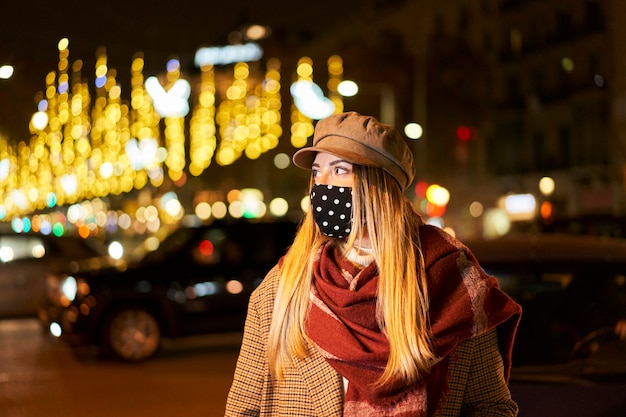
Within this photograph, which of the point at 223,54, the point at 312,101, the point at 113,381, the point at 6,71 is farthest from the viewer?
the point at 223,54

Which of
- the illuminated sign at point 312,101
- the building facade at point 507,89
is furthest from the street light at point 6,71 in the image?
the building facade at point 507,89

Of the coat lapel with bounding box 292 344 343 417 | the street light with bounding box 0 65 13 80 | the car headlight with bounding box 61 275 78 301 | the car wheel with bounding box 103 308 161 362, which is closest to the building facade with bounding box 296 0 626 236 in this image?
the car wheel with bounding box 103 308 161 362

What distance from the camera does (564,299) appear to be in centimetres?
613

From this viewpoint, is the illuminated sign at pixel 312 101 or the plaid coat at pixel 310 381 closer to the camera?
the plaid coat at pixel 310 381

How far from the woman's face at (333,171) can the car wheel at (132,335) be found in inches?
451

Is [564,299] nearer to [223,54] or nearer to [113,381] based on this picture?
[113,381]

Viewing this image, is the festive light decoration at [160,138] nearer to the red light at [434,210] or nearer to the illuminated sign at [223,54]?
the red light at [434,210]

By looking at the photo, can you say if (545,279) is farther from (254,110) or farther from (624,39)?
(254,110)

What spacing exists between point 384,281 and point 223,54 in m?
137

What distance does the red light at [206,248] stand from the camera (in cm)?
1493

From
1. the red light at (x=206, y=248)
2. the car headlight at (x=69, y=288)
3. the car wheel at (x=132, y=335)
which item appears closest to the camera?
the car wheel at (x=132, y=335)

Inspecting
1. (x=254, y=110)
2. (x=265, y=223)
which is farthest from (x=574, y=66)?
(x=265, y=223)

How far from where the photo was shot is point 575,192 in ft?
185

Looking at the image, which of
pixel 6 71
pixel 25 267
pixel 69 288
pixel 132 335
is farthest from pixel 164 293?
pixel 6 71
